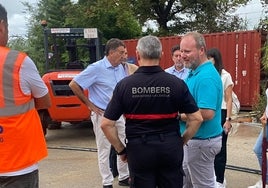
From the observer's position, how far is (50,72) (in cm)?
933

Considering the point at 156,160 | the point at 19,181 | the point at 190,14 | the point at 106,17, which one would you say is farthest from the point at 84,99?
the point at 190,14

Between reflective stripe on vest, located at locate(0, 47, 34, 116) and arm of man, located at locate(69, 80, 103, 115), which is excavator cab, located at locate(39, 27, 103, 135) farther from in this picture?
reflective stripe on vest, located at locate(0, 47, 34, 116)

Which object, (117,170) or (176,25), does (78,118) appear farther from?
(176,25)

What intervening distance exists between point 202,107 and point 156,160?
647mm

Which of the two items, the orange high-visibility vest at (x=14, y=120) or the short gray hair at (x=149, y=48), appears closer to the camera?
the orange high-visibility vest at (x=14, y=120)

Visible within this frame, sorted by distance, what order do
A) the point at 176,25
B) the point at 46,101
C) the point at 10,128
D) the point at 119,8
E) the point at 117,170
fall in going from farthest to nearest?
the point at 176,25 → the point at 119,8 → the point at 117,170 → the point at 46,101 → the point at 10,128

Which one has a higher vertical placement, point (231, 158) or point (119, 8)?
point (119, 8)

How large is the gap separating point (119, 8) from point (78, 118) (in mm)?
15926

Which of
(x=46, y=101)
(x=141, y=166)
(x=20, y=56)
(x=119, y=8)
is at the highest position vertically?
(x=119, y=8)

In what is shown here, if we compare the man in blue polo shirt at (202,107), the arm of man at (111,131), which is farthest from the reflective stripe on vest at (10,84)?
the man in blue polo shirt at (202,107)

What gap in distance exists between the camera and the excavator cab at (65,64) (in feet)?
28.7

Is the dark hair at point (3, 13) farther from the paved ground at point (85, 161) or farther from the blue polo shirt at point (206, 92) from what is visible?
the paved ground at point (85, 161)

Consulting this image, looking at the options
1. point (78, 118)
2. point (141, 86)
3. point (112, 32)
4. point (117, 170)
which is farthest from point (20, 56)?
point (112, 32)

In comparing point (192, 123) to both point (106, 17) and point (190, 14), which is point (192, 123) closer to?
point (106, 17)
